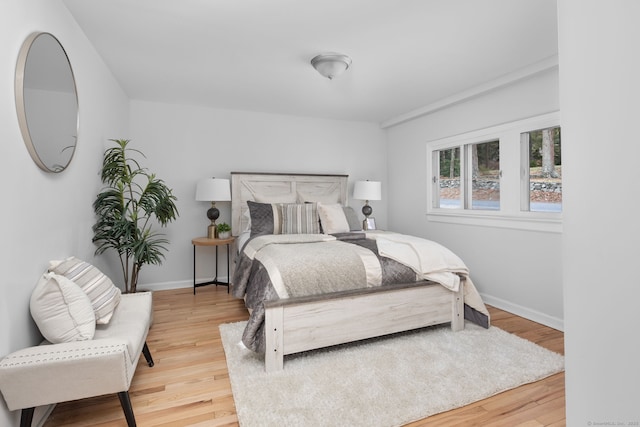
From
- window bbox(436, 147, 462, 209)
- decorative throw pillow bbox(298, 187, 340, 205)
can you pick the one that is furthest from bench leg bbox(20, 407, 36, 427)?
window bbox(436, 147, 462, 209)

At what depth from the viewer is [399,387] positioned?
6.49 feet

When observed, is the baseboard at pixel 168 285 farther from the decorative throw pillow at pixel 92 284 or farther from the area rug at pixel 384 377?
the decorative throw pillow at pixel 92 284

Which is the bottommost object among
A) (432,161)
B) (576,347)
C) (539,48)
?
(576,347)

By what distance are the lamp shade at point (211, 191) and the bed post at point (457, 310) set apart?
2.75 metres

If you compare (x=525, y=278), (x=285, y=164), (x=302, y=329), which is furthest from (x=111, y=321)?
(x=525, y=278)

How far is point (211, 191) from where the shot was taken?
3.95 metres

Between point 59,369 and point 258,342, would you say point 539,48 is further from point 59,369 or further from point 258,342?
point 59,369

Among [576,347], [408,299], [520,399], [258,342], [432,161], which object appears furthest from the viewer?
[432,161]

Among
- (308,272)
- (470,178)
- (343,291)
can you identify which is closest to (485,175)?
(470,178)

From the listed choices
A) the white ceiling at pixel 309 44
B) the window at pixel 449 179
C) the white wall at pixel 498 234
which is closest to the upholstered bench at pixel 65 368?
the white ceiling at pixel 309 44

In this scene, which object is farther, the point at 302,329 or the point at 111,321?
the point at 302,329

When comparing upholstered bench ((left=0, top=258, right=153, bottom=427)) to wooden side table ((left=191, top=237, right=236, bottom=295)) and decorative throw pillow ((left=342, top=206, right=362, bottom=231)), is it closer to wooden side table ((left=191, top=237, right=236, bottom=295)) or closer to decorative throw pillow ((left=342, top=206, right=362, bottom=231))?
wooden side table ((left=191, top=237, right=236, bottom=295))

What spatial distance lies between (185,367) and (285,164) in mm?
3062

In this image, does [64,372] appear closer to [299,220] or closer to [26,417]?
[26,417]
